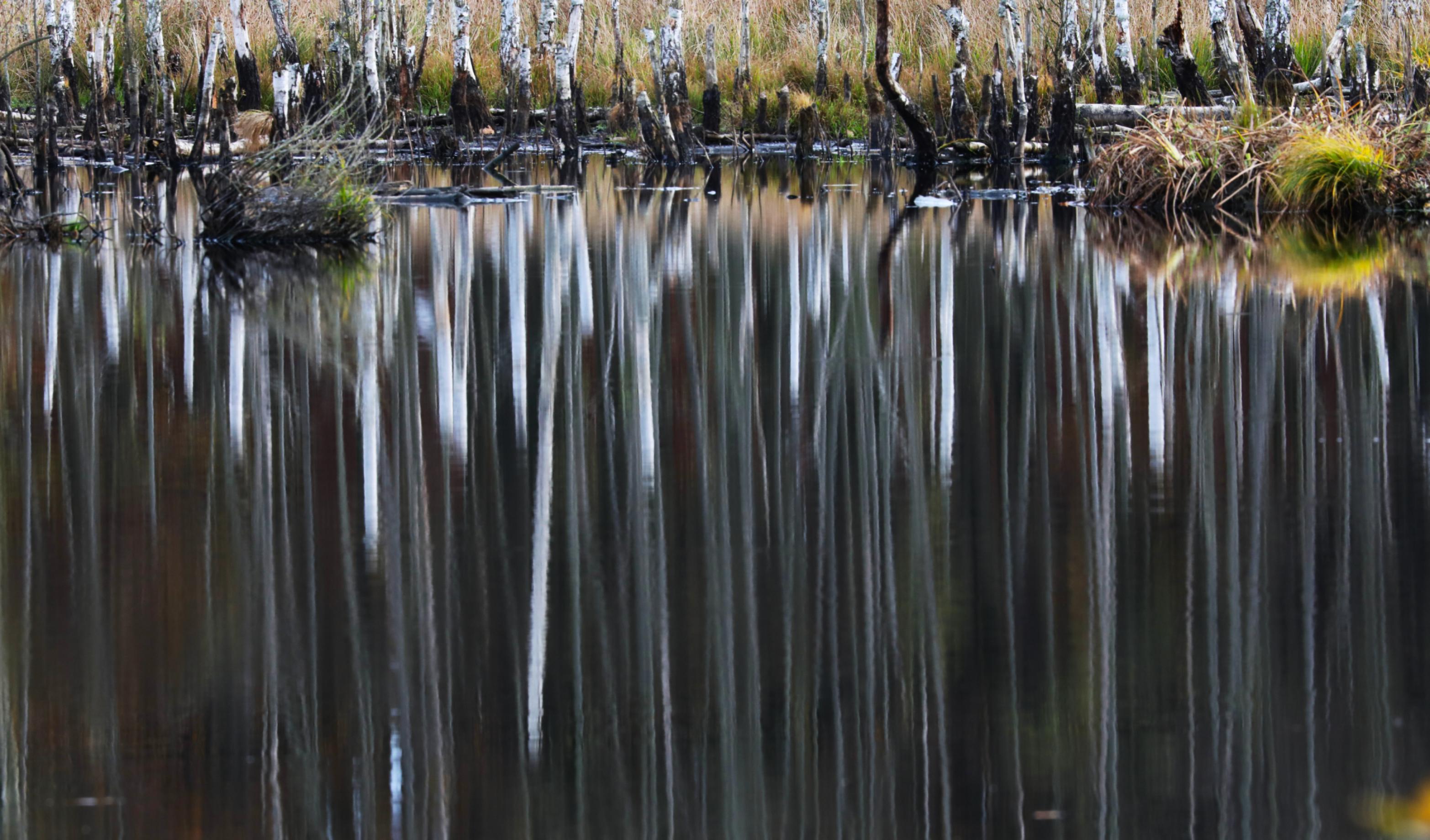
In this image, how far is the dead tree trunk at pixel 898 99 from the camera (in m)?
17.8

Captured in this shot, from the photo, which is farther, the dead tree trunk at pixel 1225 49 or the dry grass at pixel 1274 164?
the dead tree trunk at pixel 1225 49

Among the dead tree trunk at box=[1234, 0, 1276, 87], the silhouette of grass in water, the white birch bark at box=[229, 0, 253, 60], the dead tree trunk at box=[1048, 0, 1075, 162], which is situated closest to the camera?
the silhouette of grass in water

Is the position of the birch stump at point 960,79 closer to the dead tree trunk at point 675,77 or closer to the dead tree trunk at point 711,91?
the dead tree trunk at point 711,91

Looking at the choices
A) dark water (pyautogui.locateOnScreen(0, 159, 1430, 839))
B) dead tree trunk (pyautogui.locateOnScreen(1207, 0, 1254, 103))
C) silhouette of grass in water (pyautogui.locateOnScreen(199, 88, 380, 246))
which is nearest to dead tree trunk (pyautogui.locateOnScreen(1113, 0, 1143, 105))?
dead tree trunk (pyautogui.locateOnScreen(1207, 0, 1254, 103))

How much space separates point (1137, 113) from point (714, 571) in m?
14.0

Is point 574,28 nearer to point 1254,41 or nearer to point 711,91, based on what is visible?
point 711,91

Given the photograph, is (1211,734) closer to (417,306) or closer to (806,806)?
(806,806)

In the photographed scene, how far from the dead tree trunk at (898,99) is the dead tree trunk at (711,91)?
12.5ft

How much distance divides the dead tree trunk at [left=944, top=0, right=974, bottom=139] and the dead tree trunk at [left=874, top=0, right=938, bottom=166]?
191 centimetres

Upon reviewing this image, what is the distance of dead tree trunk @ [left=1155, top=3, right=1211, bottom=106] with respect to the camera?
18.0m

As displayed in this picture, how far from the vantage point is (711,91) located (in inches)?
966

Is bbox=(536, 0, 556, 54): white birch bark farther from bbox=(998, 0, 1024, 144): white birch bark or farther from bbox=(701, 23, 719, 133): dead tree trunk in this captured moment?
bbox=(998, 0, 1024, 144): white birch bark

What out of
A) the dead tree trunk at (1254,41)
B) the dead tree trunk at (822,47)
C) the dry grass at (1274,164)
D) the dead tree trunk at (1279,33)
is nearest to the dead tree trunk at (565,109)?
the dead tree trunk at (822,47)

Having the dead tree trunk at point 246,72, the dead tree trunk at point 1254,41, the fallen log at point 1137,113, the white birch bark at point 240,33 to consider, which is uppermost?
the white birch bark at point 240,33
